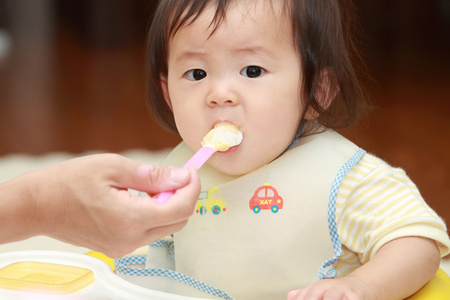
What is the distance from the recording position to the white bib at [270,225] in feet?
2.72

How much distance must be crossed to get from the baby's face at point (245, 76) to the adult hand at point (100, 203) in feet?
0.61

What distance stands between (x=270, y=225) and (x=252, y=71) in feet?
0.68

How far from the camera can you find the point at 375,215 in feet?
2.62

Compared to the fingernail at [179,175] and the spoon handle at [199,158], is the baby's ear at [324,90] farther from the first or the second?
the fingernail at [179,175]

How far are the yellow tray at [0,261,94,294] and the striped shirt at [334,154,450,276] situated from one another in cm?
34

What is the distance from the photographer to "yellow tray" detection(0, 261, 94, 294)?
0.75 m

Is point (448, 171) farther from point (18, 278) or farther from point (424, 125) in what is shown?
point (18, 278)

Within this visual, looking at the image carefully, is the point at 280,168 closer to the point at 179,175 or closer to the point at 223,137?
the point at 223,137

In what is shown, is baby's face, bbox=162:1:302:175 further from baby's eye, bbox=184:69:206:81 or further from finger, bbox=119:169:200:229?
finger, bbox=119:169:200:229

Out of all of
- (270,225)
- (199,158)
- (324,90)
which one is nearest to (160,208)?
(199,158)

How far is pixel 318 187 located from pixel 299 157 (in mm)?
57

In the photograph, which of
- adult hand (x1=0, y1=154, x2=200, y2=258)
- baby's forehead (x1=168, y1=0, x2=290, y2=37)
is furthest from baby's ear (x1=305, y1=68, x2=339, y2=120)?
adult hand (x1=0, y1=154, x2=200, y2=258)

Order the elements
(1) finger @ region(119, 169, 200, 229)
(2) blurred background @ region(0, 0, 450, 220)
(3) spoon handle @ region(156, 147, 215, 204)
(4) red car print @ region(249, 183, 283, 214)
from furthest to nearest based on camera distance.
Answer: (2) blurred background @ region(0, 0, 450, 220) < (4) red car print @ region(249, 183, 283, 214) < (3) spoon handle @ region(156, 147, 215, 204) < (1) finger @ region(119, 169, 200, 229)

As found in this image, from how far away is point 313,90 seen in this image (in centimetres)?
86
